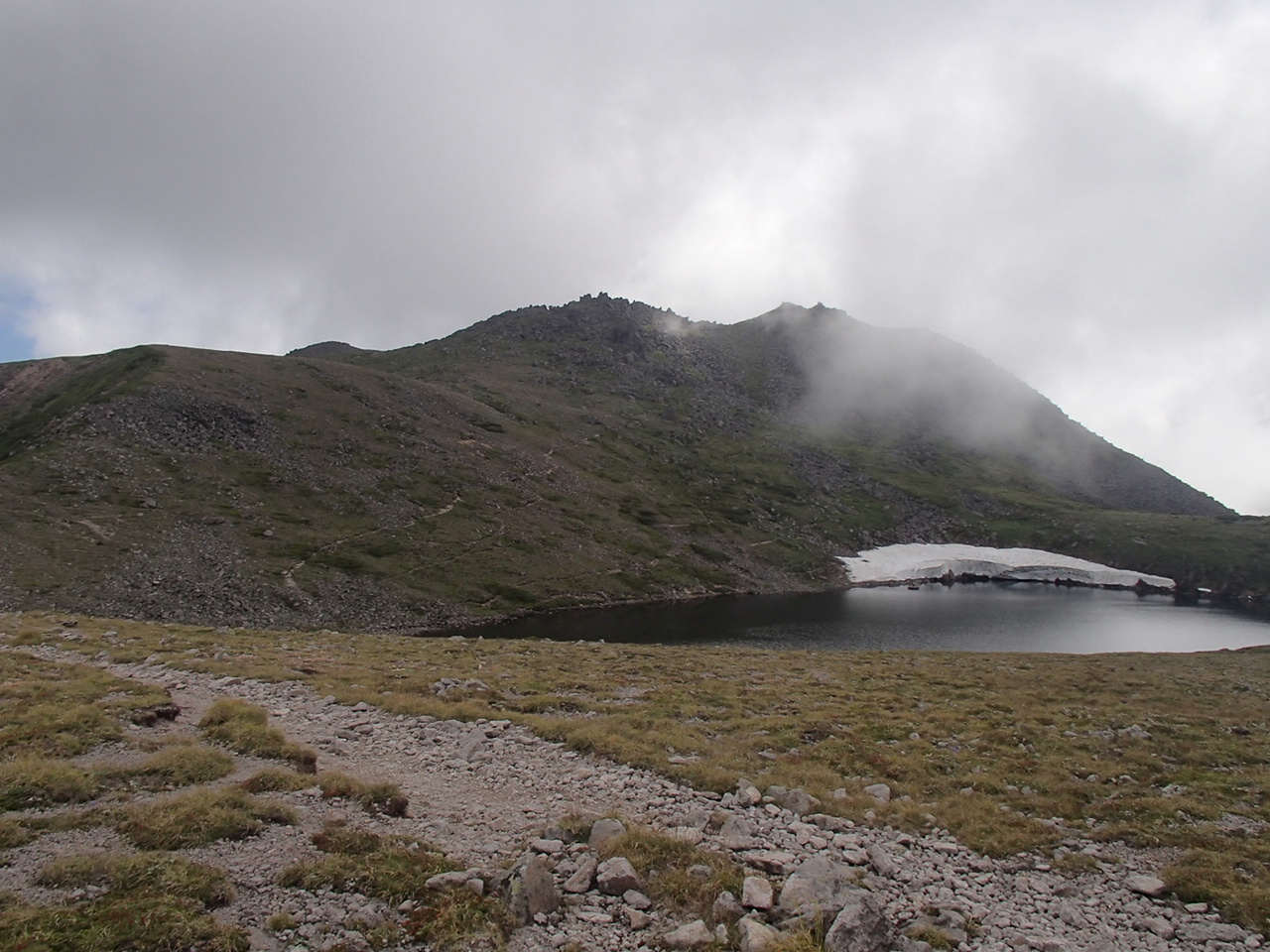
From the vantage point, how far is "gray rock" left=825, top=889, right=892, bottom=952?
9469 millimetres

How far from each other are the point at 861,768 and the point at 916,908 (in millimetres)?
8191

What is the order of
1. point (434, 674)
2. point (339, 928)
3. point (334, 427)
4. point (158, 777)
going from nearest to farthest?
point (339, 928) → point (158, 777) → point (434, 674) → point (334, 427)

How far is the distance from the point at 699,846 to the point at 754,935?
3354 mm

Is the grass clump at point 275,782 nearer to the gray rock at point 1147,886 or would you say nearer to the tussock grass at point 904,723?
the tussock grass at point 904,723

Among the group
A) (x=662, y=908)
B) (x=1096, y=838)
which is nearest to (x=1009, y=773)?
(x=1096, y=838)

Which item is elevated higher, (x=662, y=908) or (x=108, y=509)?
(x=108, y=509)

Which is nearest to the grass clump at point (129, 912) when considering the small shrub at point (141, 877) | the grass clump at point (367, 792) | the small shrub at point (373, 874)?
the small shrub at point (141, 877)

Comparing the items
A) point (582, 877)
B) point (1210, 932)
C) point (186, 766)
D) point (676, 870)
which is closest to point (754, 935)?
point (676, 870)

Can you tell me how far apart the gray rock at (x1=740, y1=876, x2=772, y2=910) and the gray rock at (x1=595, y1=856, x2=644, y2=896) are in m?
1.77

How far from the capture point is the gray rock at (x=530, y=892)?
403 inches

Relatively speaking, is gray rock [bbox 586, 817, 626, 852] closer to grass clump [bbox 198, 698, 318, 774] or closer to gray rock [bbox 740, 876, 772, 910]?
gray rock [bbox 740, 876, 772, 910]

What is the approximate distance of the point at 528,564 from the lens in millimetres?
108625

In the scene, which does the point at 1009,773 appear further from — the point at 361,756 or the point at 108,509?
the point at 108,509

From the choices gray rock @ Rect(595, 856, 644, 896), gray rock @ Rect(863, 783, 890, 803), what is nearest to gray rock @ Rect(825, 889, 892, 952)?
gray rock @ Rect(595, 856, 644, 896)
